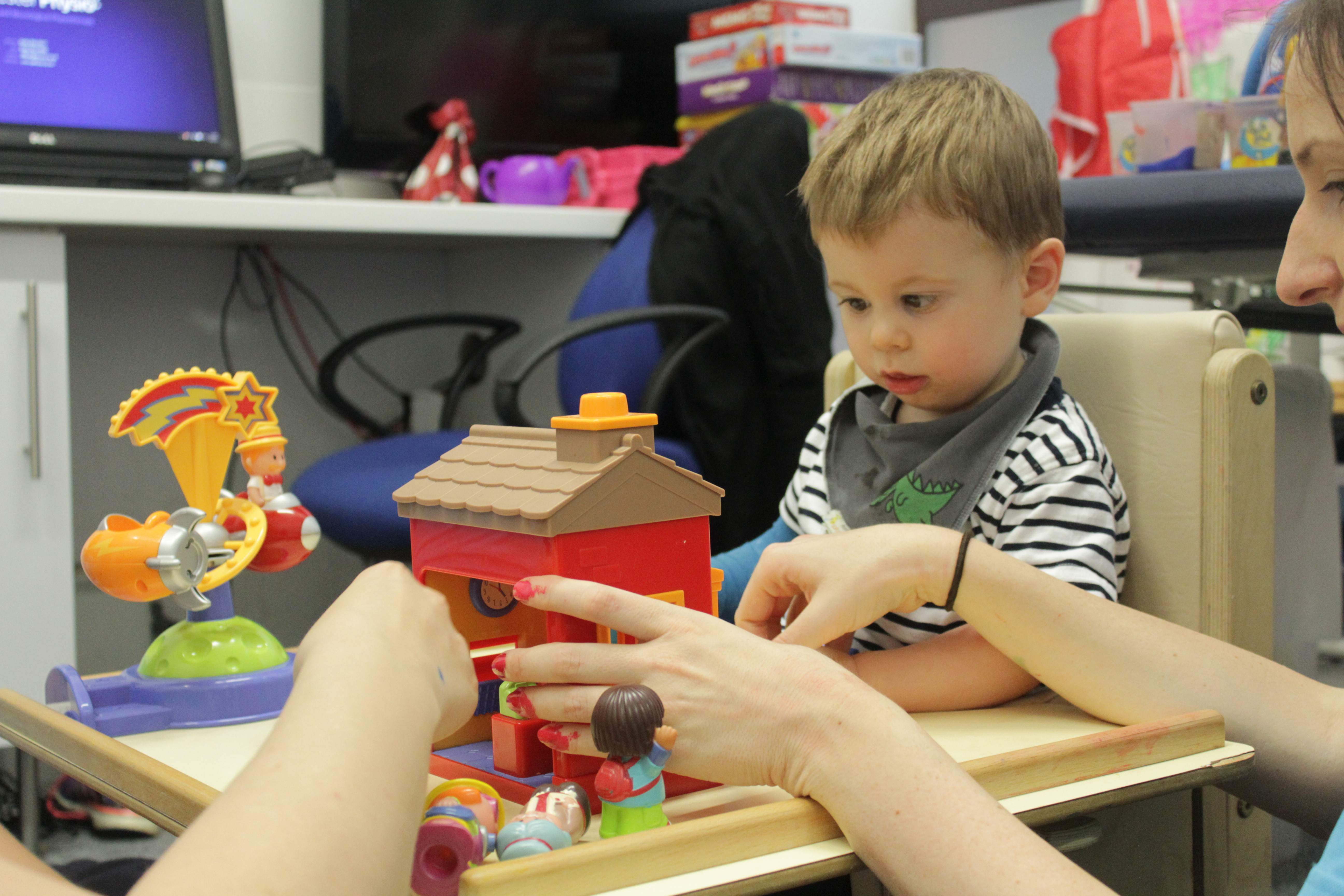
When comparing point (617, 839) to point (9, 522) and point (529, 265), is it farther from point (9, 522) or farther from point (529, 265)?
point (529, 265)

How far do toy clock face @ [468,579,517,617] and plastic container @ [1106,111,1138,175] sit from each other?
99 centimetres

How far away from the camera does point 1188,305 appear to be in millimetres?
2459

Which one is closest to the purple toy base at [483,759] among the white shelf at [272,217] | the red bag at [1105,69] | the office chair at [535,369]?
the office chair at [535,369]

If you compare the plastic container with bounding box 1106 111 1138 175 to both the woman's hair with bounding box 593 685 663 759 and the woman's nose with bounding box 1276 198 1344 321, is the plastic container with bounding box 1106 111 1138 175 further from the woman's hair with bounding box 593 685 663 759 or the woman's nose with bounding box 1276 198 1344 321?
the woman's hair with bounding box 593 685 663 759

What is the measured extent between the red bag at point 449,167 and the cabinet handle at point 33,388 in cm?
82

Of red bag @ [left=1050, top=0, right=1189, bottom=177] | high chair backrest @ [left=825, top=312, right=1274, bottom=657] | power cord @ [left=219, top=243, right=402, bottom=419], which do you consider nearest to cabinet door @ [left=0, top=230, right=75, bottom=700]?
power cord @ [left=219, top=243, right=402, bottom=419]

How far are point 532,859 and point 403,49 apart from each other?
213cm

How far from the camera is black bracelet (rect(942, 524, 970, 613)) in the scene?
2.48 feet

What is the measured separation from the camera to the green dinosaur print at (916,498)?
0.93 m

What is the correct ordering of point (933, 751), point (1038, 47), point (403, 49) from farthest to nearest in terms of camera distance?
point (1038, 47)
point (403, 49)
point (933, 751)

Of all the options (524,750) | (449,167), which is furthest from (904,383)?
(449,167)

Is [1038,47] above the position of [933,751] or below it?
above

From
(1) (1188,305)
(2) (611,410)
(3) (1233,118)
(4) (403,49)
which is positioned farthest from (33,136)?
(1) (1188,305)

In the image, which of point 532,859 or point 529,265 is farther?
point 529,265
